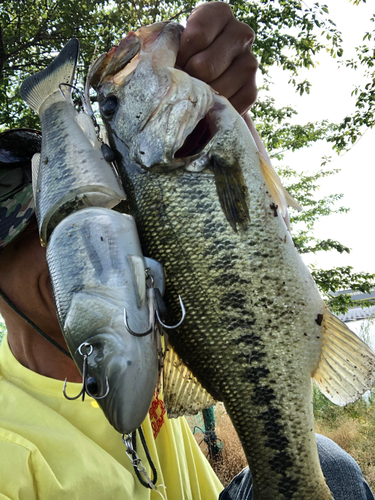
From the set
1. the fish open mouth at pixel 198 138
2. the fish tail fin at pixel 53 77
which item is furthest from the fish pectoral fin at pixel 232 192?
the fish tail fin at pixel 53 77

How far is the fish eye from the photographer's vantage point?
1584 mm

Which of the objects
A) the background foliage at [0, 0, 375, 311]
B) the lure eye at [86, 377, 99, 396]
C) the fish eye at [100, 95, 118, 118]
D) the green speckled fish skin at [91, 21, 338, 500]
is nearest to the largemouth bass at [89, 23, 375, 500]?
the green speckled fish skin at [91, 21, 338, 500]

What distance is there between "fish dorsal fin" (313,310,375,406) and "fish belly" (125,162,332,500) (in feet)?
0.36

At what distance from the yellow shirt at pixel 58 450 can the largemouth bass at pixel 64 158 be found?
2.37ft

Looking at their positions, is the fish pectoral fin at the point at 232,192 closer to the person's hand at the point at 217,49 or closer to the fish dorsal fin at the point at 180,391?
the person's hand at the point at 217,49

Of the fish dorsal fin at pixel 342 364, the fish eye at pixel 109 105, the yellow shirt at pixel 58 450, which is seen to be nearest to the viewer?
the yellow shirt at pixel 58 450

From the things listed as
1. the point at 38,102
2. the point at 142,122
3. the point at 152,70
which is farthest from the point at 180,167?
the point at 38,102

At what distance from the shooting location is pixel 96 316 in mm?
1039

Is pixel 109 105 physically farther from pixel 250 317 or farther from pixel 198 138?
pixel 250 317

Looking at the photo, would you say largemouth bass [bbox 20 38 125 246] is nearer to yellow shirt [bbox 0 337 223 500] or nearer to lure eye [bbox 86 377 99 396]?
lure eye [bbox 86 377 99 396]

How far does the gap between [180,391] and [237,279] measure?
1.80 feet

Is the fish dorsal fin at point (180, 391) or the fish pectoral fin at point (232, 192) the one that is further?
the fish dorsal fin at point (180, 391)

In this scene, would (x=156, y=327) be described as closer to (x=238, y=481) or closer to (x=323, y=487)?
(x=323, y=487)

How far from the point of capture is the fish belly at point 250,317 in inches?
52.3
